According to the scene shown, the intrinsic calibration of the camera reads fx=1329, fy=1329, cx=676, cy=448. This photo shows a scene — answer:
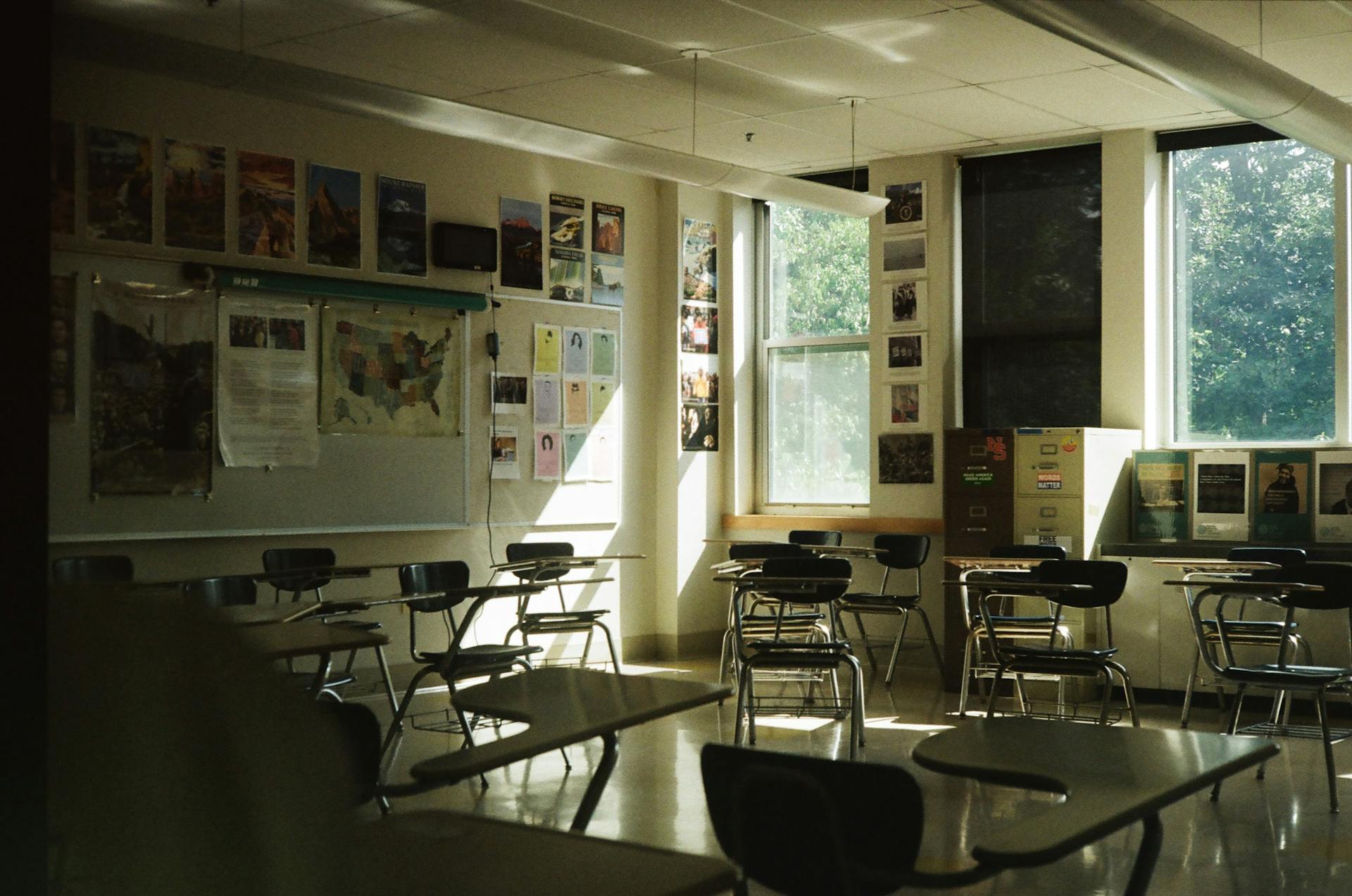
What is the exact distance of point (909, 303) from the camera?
933cm

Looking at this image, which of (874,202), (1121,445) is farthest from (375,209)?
(1121,445)

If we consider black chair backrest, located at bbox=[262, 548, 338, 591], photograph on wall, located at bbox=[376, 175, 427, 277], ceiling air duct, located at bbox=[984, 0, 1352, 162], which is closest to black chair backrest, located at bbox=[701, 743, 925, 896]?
ceiling air duct, located at bbox=[984, 0, 1352, 162]

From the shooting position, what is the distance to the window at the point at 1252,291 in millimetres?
8195

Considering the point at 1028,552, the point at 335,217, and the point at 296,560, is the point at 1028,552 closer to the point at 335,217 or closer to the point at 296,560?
the point at 296,560

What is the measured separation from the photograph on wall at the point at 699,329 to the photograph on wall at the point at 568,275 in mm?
908

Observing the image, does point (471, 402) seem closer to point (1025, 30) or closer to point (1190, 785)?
point (1025, 30)

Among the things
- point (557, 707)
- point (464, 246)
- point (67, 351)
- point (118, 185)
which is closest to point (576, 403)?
point (464, 246)

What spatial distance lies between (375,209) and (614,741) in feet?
18.7

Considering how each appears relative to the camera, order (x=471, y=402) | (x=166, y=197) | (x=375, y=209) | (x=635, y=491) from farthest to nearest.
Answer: (x=635, y=491) < (x=471, y=402) < (x=375, y=209) < (x=166, y=197)

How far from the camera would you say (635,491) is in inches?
379

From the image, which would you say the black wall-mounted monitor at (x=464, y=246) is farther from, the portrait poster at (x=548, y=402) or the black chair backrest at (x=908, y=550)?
the black chair backrest at (x=908, y=550)

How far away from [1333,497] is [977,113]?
10.2 ft

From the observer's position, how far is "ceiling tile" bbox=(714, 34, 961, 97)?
22.3 ft

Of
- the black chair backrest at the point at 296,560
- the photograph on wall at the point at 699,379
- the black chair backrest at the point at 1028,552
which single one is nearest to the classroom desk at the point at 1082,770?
the black chair backrest at the point at 296,560
